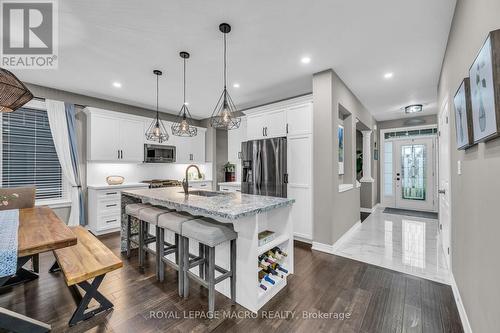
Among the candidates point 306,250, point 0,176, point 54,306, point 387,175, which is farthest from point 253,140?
point 387,175

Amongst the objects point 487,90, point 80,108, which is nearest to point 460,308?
point 487,90

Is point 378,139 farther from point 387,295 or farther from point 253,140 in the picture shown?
point 387,295

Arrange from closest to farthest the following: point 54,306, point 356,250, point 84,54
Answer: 1. point 54,306
2. point 84,54
3. point 356,250

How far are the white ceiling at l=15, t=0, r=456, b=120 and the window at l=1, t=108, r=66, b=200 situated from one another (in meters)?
0.71

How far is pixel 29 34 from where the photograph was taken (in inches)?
92.6

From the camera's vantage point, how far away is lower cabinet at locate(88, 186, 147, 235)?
404 centimetres

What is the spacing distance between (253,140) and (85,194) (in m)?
3.43

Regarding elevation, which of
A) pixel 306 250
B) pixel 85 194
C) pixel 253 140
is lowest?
pixel 306 250

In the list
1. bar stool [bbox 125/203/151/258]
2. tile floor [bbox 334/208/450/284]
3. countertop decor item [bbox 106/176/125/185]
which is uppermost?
countertop decor item [bbox 106/176/125/185]

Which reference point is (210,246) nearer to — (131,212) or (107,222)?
(131,212)

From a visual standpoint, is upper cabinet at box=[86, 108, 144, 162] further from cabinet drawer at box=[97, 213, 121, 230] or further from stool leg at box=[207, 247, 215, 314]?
stool leg at box=[207, 247, 215, 314]

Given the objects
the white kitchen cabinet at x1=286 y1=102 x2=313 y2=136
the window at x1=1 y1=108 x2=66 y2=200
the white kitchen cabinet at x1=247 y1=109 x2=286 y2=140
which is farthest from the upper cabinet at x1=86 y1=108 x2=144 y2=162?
the white kitchen cabinet at x1=286 y1=102 x2=313 y2=136

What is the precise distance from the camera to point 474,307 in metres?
1.49

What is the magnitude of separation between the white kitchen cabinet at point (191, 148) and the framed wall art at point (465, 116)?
17.1ft
